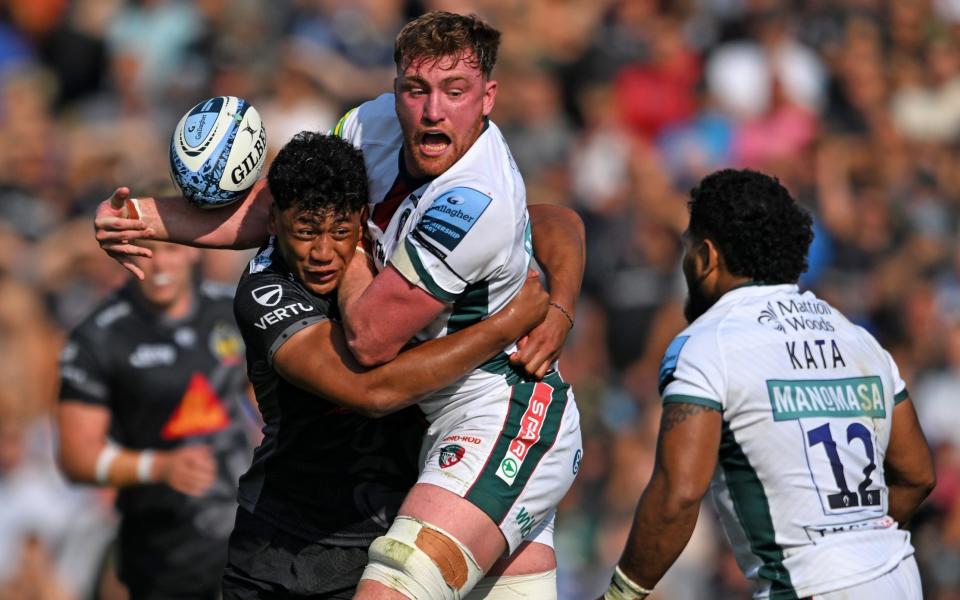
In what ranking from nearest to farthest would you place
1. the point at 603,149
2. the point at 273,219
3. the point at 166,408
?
the point at 273,219 → the point at 166,408 → the point at 603,149

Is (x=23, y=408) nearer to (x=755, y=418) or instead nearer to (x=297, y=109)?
(x=297, y=109)

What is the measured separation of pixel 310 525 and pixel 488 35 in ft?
6.67

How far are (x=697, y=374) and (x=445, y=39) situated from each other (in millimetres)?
1549

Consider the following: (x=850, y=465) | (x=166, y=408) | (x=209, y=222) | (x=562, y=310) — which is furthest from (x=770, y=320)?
(x=166, y=408)

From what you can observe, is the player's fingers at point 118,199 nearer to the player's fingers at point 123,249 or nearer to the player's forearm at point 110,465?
the player's fingers at point 123,249

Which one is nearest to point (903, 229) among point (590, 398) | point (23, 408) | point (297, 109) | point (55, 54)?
point (590, 398)

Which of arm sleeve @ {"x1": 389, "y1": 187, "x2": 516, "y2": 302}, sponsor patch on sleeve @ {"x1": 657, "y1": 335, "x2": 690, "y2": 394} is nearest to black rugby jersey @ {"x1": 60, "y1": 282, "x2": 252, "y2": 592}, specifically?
arm sleeve @ {"x1": 389, "y1": 187, "x2": 516, "y2": 302}

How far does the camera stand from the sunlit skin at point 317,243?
521cm

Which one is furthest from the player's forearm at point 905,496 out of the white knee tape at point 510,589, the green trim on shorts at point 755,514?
the white knee tape at point 510,589

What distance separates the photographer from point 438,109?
5.15 meters

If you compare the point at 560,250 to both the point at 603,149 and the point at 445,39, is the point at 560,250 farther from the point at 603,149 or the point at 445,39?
Result: the point at 603,149

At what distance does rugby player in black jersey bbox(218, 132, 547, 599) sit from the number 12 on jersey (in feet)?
3.77

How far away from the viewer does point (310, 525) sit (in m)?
5.55

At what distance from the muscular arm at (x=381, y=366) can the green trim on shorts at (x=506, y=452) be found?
0.26 metres
